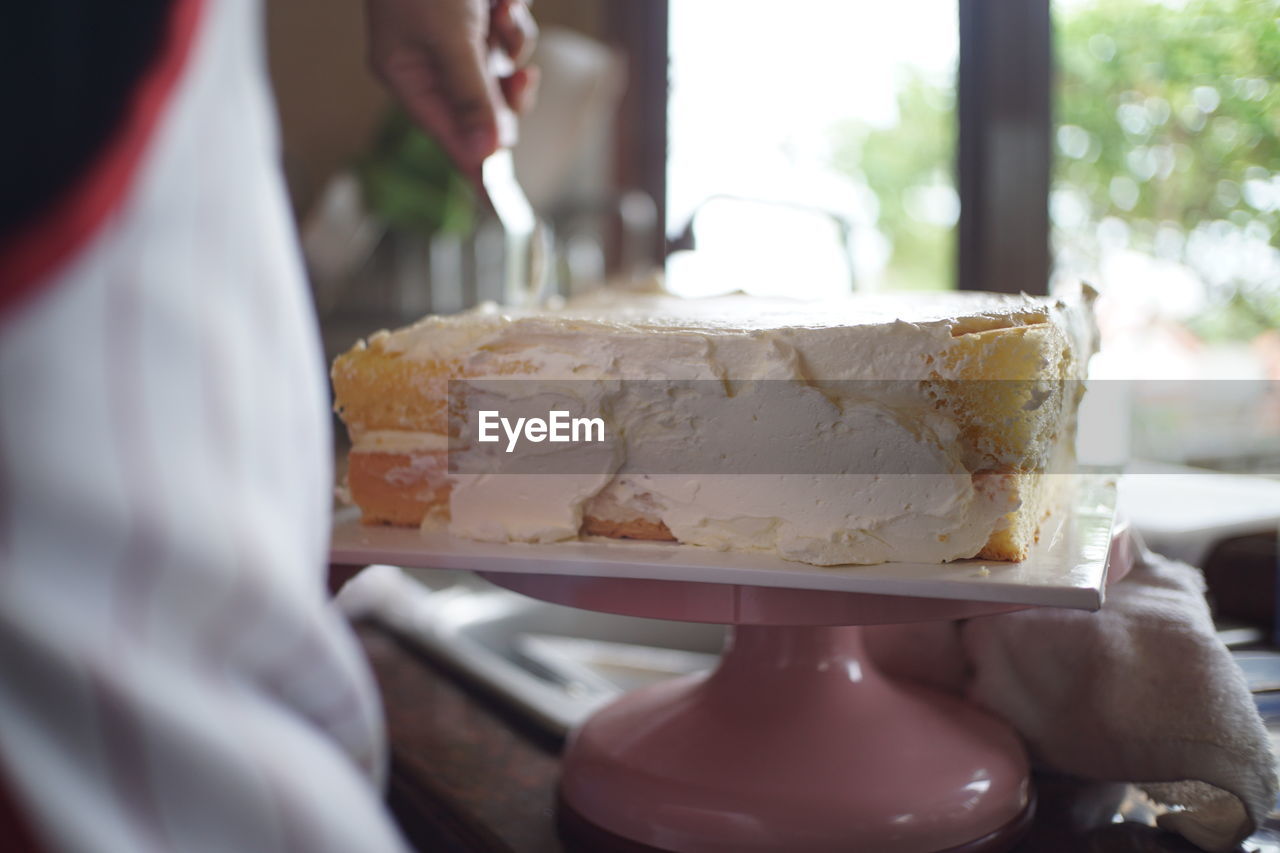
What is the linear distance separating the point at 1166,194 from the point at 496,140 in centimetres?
100

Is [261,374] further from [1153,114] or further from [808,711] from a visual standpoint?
[1153,114]

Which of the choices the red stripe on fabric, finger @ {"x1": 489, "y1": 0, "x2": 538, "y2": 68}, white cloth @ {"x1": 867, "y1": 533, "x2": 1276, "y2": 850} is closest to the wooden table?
white cloth @ {"x1": 867, "y1": 533, "x2": 1276, "y2": 850}

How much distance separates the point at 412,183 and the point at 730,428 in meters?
2.18

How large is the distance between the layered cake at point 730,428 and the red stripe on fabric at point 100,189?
348mm

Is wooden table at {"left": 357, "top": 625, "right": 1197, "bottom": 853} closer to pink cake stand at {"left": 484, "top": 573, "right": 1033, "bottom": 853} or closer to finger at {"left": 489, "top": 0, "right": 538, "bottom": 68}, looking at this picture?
pink cake stand at {"left": 484, "top": 573, "right": 1033, "bottom": 853}

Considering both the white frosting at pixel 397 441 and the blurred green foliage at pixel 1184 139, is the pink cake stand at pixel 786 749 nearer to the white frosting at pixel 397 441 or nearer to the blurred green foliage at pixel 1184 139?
the white frosting at pixel 397 441

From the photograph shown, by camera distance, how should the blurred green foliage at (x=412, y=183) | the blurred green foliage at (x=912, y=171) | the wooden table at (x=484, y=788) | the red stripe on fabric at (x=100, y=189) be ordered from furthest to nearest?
1. the blurred green foliage at (x=412, y=183)
2. the blurred green foliage at (x=912, y=171)
3. the wooden table at (x=484, y=788)
4. the red stripe on fabric at (x=100, y=189)

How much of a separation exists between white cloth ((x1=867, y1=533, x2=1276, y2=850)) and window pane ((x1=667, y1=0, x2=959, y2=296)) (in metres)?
1.05

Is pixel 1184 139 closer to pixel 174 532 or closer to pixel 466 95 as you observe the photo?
pixel 466 95

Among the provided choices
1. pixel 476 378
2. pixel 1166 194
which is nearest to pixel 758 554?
pixel 476 378

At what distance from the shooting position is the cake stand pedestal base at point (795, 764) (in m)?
0.56

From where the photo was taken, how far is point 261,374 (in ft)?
1.07

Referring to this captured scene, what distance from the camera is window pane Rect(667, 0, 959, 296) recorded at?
184 cm

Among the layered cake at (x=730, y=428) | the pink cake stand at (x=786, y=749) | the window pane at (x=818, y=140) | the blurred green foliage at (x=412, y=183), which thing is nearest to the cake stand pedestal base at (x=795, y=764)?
the pink cake stand at (x=786, y=749)
